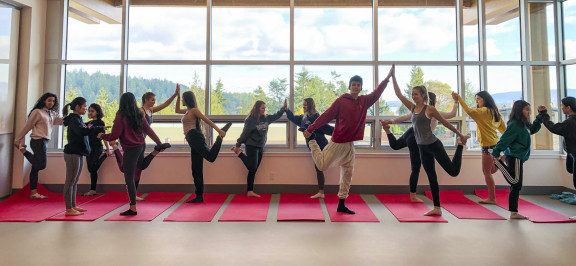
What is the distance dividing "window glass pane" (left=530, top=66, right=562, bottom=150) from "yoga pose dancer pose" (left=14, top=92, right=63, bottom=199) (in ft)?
25.2

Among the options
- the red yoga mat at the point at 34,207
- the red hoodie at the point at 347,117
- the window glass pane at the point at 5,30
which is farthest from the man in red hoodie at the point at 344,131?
the window glass pane at the point at 5,30

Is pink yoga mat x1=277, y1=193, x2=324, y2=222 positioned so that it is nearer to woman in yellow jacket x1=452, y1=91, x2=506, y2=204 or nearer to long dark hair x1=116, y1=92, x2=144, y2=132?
long dark hair x1=116, y1=92, x2=144, y2=132

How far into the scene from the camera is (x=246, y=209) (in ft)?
13.9

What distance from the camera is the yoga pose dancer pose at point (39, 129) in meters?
4.58

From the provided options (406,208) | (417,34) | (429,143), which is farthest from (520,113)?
(417,34)

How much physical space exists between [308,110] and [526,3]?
4.37 m

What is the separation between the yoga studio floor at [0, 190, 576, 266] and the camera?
264 centimetres

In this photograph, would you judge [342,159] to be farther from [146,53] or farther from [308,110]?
[146,53]

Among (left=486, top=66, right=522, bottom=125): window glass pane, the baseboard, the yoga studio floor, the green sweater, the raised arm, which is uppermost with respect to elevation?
(left=486, top=66, right=522, bottom=125): window glass pane

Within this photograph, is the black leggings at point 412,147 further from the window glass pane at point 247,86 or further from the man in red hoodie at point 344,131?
the window glass pane at point 247,86

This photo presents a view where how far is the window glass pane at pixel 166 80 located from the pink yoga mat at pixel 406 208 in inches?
132

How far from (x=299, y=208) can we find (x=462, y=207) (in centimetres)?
222

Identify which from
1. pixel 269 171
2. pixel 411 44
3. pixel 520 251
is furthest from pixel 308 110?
pixel 520 251

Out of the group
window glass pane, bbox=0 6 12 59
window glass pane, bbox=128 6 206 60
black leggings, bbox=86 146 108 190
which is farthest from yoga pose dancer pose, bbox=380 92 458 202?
window glass pane, bbox=0 6 12 59
